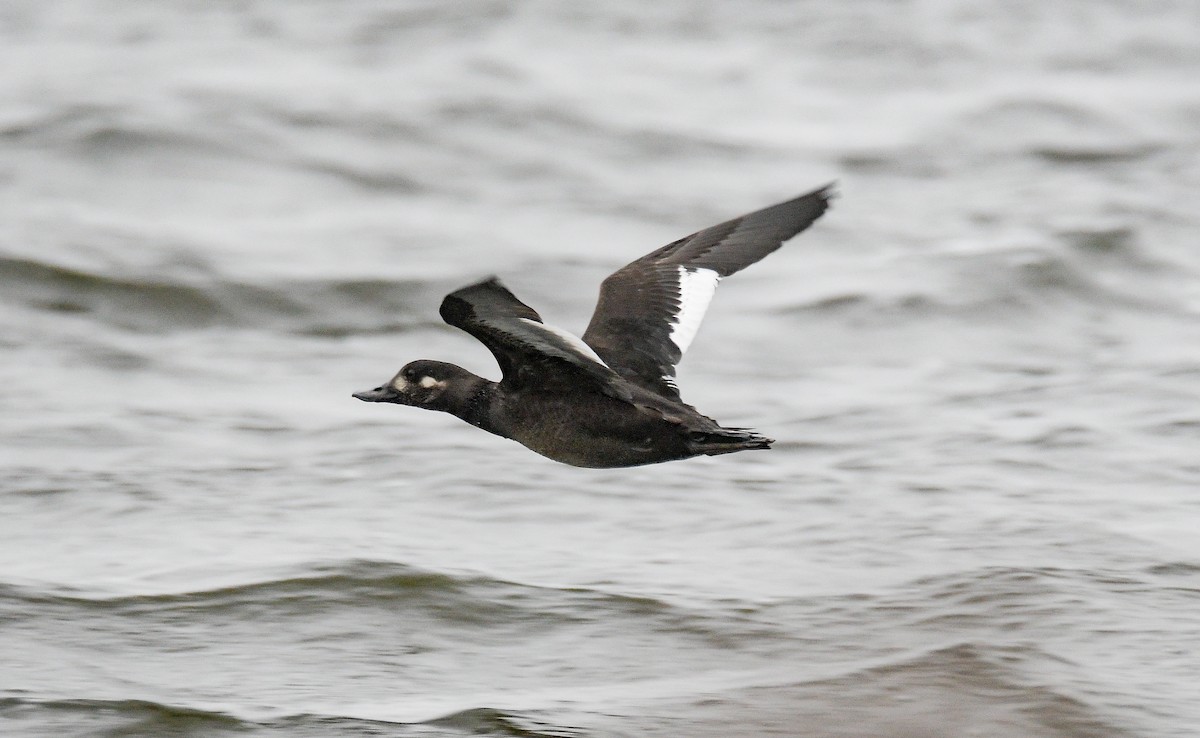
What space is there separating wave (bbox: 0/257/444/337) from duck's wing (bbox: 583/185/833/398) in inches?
185

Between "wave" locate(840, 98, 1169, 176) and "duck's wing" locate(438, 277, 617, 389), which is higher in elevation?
"wave" locate(840, 98, 1169, 176)

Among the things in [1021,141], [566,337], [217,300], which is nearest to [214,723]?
[566,337]

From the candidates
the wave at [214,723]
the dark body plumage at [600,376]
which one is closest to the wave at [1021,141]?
the dark body plumage at [600,376]

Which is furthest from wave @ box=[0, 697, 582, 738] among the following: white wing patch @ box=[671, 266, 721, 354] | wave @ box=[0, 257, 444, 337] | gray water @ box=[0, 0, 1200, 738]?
wave @ box=[0, 257, 444, 337]

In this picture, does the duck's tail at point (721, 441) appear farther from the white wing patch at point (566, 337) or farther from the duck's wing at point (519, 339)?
the white wing patch at point (566, 337)

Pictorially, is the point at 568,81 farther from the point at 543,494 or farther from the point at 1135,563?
the point at 1135,563

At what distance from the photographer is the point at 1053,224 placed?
44.9ft

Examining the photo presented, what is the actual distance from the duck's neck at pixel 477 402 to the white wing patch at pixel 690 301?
2.58ft

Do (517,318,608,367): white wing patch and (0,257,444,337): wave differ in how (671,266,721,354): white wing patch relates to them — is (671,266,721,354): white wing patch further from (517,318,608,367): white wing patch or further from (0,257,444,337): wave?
(0,257,444,337): wave

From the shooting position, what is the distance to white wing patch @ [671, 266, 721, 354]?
6.33 m

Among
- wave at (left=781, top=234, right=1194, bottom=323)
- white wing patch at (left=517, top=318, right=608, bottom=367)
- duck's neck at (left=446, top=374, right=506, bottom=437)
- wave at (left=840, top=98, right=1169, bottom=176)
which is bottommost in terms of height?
duck's neck at (left=446, top=374, right=506, bottom=437)

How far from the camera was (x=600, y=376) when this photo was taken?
5566 millimetres

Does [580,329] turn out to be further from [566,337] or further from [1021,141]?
[1021,141]

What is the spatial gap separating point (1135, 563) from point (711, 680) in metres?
2.11
